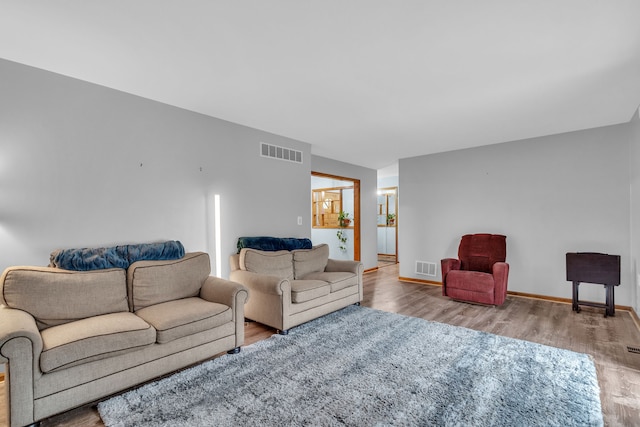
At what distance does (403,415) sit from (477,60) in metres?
2.67

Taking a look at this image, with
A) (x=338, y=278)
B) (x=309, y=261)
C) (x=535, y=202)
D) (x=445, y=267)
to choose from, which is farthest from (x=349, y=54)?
(x=535, y=202)

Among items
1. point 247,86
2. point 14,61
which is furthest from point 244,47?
point 14,61

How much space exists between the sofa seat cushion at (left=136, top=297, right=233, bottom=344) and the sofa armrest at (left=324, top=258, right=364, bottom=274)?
2017mm

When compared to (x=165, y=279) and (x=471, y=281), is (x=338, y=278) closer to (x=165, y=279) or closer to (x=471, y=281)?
(x=471, y=281)

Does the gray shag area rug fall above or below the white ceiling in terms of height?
below

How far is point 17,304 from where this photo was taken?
2.23 metres

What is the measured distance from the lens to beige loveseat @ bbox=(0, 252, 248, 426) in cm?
187

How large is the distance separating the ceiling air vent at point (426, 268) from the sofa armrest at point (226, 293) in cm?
405

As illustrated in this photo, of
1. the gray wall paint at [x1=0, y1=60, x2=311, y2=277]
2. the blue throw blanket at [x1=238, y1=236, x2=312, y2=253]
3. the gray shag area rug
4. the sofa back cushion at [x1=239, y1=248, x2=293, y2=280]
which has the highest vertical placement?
the gray wall paint at [x1=0, y1=60, x2=311, y2=277]

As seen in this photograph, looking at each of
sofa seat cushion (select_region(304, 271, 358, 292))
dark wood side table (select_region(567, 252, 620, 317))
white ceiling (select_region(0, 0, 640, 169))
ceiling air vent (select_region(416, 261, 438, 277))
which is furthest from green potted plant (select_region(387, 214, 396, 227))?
white ceiling (select_region(0, 0, 640, 169))

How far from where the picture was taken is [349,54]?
93.4 inches

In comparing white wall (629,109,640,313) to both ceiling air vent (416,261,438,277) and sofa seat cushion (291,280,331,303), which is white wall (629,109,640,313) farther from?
sofa seat cushion (291,280,331,303)

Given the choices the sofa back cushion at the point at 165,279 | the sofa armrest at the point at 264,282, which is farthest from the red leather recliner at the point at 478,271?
the sofa back cushion at the point at 165,279

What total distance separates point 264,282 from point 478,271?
3.37m
